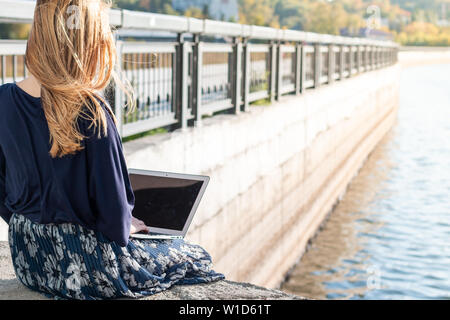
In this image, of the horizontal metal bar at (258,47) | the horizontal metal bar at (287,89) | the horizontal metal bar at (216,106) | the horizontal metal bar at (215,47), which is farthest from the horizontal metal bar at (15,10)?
the horizontal metal bar at (287,89)

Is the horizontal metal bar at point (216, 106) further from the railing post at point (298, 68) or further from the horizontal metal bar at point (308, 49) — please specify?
the horizontal metal bar at point (308, 49)

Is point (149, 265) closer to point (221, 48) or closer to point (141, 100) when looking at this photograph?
point (141, 100)

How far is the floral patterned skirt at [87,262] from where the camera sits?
3080 millimetres

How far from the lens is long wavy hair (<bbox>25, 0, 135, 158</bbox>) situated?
9.01 feet

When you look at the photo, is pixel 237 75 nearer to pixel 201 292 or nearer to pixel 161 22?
pixel 161 22

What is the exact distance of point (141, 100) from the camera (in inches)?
276

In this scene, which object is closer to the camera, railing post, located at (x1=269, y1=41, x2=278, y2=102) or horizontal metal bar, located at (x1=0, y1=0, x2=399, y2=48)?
horizontal metal bar, located at (x1=0, y1=0, x2=399, y2=48)

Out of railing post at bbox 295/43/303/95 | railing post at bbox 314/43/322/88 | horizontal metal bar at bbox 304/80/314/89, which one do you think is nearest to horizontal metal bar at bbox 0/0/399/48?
railing post at bbox 295/43/303/95

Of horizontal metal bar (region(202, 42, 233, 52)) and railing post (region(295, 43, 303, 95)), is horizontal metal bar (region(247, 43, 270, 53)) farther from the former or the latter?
railing post (region(295, 43, 303, 95))

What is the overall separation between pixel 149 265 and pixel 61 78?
2.94 feet

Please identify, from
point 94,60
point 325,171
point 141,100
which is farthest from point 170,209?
point 325,171

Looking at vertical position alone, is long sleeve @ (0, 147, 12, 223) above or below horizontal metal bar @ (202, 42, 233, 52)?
below

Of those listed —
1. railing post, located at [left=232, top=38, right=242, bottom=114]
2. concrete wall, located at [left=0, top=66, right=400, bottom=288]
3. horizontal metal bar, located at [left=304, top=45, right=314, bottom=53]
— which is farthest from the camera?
horizontal metal bar, located at [left=304, top=45, right=314, bottom=53]

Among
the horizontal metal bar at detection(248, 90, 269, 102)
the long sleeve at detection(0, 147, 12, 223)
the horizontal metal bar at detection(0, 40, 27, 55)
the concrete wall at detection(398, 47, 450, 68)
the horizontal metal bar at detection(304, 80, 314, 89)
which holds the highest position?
the concrete wall at detection(398, 47, 450, 68)
